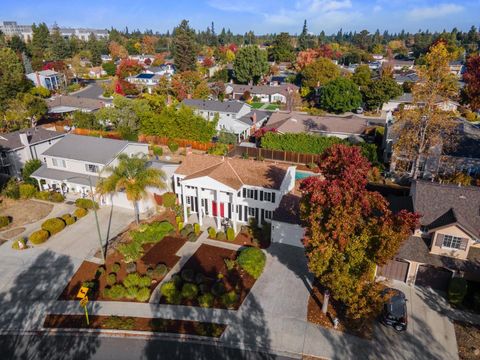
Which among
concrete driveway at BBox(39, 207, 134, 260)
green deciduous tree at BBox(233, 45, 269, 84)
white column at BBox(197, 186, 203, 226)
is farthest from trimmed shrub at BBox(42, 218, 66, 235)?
green deciduous tree at BBox(233, 45, 269, 84)

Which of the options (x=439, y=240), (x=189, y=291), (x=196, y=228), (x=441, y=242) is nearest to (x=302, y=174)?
(x=196, y=228)

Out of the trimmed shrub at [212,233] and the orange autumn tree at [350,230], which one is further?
the trimmed shrub at [212,233]

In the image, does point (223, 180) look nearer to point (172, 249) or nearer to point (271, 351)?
point (172, 249)

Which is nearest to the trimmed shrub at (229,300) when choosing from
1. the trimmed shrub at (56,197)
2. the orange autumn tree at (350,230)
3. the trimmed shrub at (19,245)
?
the orange autumn tree at (350,230)

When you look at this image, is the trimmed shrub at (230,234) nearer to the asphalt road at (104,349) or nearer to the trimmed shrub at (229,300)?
the trimmed shrub at (229,300)

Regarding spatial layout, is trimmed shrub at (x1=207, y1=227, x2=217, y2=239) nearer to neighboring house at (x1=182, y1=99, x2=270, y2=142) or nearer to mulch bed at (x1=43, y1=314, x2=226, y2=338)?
mulch bed at (x1=43, y1=314, x2=226, y2=338)

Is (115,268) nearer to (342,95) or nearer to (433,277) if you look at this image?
(433,277)
